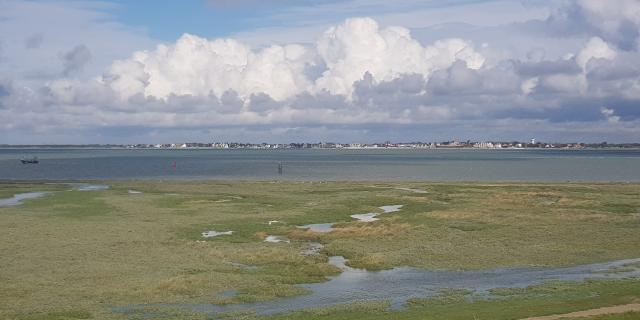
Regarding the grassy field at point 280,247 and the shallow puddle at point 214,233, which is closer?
the grassy field at point 280,247

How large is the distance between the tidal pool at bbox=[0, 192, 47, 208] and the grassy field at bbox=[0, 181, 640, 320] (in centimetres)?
223

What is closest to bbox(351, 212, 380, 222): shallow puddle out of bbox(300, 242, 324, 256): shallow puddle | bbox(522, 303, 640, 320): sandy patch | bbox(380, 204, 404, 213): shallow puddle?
bbox(380, 204, 404, 213): shallow puddle

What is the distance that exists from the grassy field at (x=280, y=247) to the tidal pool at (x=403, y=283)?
0.94 metres

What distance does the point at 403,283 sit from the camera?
112 feet

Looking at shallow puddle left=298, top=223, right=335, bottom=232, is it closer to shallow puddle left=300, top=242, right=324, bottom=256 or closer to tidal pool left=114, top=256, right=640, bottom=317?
shallow puddle left=300, top=242, right=324, bottom=256

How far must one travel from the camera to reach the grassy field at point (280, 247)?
95.7ft

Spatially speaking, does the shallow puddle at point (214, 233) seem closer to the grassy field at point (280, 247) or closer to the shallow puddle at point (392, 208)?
the grassy field at point (280, 247)

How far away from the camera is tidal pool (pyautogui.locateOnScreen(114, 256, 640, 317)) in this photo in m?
29.2

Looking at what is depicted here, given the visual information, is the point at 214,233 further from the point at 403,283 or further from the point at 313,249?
the point at 403,283

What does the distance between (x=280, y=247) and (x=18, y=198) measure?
163ft

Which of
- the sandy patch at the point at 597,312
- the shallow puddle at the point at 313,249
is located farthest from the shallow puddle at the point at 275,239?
the sandy patch at the point at 597,312

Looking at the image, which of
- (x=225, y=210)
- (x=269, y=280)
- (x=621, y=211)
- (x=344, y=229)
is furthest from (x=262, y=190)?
(x=269, y=280)

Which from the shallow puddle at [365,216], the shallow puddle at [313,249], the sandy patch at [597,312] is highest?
the sandy patch at [597,312]

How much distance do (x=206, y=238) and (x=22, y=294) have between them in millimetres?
18714
